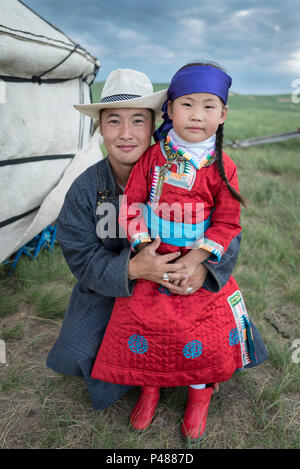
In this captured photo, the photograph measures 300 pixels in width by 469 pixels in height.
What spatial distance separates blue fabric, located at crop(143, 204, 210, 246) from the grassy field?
757 mm

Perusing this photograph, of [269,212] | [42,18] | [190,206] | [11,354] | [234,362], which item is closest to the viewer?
[190,206]

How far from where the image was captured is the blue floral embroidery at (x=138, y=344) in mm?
1557

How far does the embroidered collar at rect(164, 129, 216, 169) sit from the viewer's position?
1.47 meters

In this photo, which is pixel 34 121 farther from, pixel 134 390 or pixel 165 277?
pixel 134 390

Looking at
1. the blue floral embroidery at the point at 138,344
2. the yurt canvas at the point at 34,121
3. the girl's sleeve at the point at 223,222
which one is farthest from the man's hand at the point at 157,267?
the yurt canvas at the point at 34,121

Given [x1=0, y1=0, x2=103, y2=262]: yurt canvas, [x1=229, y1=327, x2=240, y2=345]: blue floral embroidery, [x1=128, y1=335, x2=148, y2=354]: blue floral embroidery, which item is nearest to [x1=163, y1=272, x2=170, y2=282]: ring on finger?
[x1=128, y1=335, x2=148, y2=354]: blue floral embroidery

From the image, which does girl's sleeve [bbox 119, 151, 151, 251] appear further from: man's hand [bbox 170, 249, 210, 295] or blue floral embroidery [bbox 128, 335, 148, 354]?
blue floral embroidery [bbox 128, 335, 148, 354]

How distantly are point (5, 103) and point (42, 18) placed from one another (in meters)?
1.24

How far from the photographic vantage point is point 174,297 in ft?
5.17

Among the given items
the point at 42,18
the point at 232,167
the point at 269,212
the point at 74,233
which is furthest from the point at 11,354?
the point at 269,212

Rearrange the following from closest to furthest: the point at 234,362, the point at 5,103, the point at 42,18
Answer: the point at 234,362
the point at 5,103
the point at 42,18

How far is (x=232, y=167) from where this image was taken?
60.7 inches

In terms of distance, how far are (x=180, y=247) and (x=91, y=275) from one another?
406 millimetres
